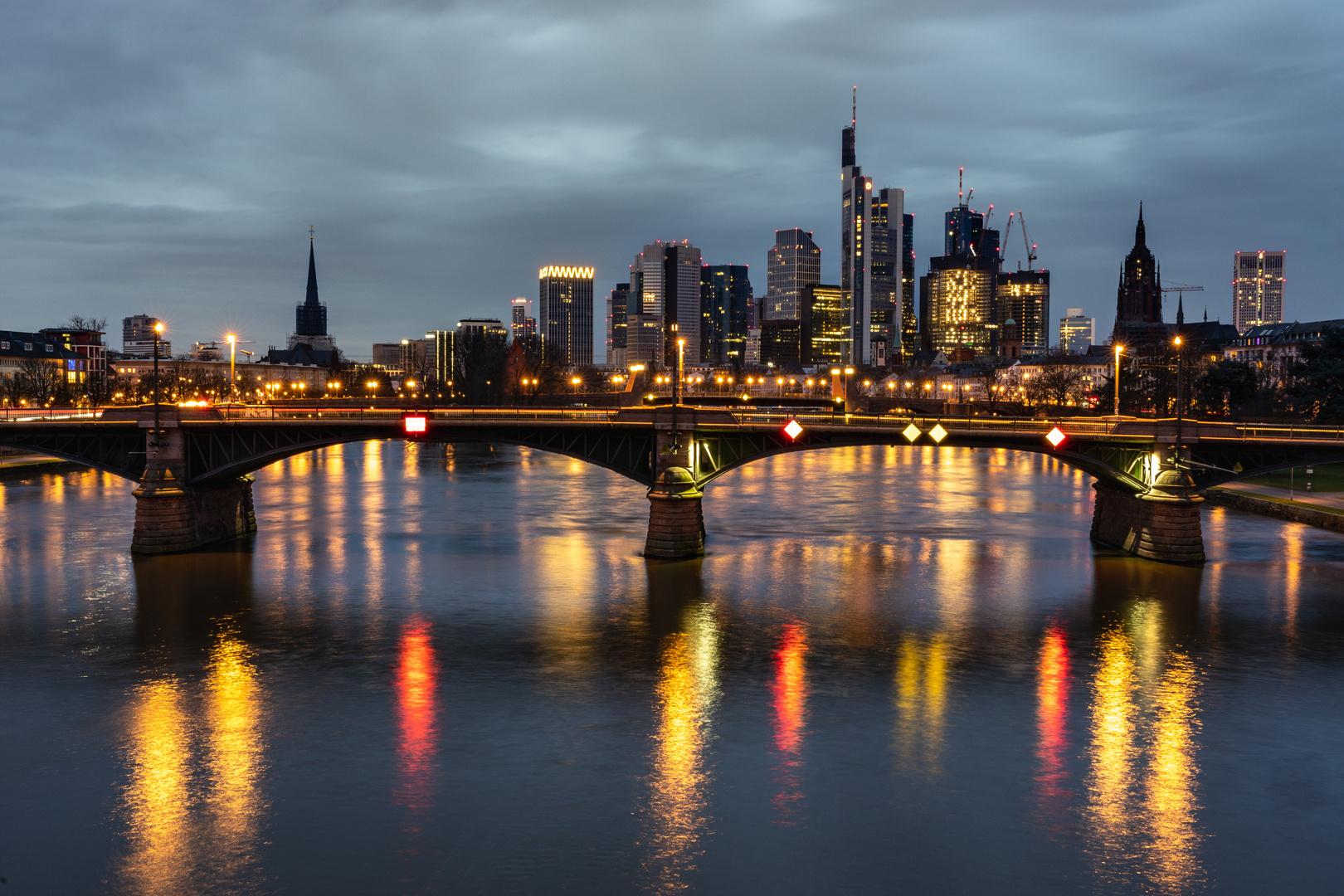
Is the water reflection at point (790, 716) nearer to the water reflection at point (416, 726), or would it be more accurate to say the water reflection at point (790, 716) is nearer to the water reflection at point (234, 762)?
the water reflection at point (416, 726)

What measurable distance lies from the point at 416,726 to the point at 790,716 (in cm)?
1157

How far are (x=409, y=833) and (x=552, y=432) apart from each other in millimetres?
37388

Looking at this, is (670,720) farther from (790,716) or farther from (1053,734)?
(1053,734)

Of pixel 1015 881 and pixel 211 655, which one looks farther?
pixel 211 655

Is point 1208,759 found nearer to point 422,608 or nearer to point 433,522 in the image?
point 422,608

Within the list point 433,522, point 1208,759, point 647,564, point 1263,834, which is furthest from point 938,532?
point 1263,834

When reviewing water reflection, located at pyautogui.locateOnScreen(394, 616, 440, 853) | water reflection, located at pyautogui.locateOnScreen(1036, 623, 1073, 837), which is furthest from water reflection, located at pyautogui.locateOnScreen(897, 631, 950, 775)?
water reflection, located at pyautogui.locateOnScreen(394, 616, 440, 853)

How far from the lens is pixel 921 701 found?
1299 inches

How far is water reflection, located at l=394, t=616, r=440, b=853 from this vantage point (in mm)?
25297

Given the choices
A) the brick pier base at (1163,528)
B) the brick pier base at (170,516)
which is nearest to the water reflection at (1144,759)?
the brick pier base at (1163,528)

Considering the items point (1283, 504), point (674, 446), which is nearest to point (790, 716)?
point (674, 446)

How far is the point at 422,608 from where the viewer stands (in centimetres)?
4572

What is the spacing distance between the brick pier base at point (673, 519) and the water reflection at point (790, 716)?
47.3 ft

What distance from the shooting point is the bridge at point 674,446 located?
54906mm
